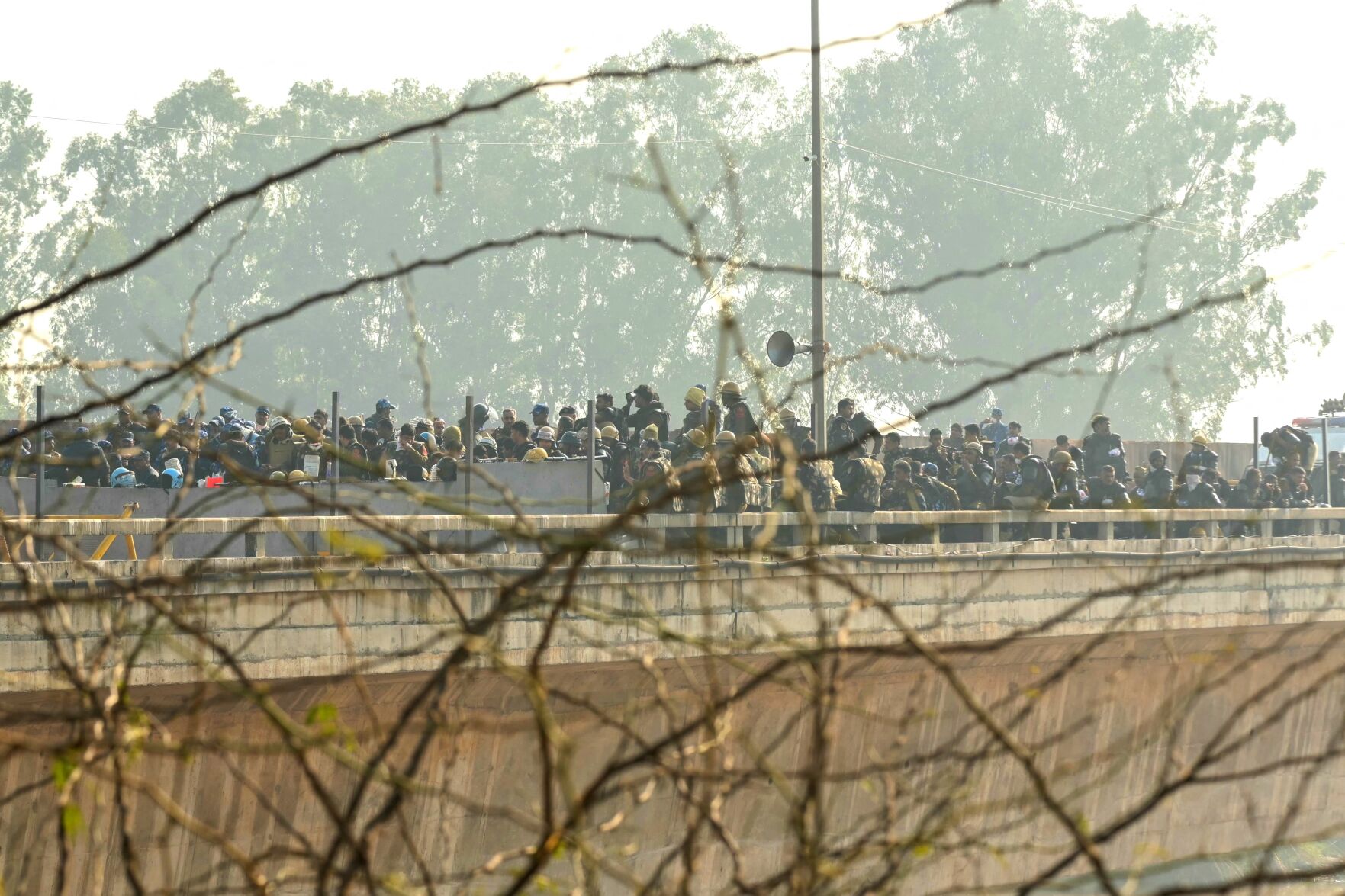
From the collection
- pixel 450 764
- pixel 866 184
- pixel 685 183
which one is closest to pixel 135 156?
pixel 685 183

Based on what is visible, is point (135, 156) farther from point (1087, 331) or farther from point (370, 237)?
point (1087, 331)

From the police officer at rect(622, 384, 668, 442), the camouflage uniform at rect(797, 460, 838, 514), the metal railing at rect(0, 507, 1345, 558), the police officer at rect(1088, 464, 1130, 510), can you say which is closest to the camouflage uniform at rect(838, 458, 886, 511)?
the camouflage uniform at rect(797, 460, 838, 514)

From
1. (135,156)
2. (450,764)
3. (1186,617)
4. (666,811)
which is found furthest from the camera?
(135,156)

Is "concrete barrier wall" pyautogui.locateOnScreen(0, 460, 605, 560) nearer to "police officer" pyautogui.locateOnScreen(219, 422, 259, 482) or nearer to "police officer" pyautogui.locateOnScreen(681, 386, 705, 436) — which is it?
"police officer" pyautogui.locateOnScreen(219, 422, 259, 482)

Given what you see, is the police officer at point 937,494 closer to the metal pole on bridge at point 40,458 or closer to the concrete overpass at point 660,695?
the concrete overpass at point 660,695

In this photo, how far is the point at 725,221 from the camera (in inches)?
2744

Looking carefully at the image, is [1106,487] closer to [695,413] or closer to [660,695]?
[695,413]

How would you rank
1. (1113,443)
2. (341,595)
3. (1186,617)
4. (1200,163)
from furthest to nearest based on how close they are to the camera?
(1200,163) < (1113,443) < (1186,617) < (341,595)

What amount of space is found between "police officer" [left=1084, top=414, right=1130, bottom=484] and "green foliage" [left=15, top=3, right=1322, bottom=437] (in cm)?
3835

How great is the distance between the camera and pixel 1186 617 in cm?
1623

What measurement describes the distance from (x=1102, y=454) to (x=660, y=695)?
18.8 metres

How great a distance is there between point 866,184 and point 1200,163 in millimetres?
10304

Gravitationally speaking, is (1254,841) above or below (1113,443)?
below

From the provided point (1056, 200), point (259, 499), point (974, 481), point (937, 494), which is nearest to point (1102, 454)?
point (974, 481)
